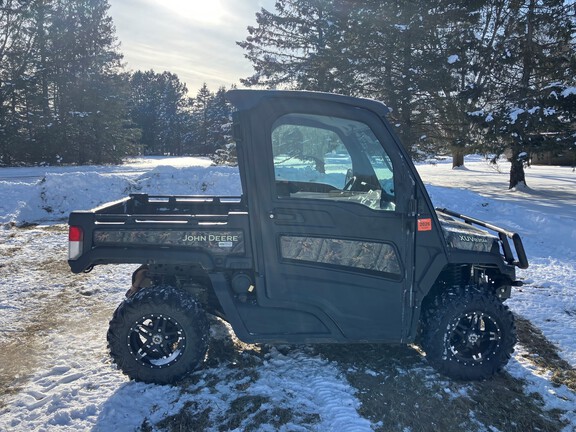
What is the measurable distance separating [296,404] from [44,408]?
190cm

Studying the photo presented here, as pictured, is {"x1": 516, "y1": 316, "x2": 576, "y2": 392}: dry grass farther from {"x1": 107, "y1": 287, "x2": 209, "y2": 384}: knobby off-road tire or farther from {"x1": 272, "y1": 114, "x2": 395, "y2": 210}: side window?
{"x1": 107, "y1": 287, "x2": 209, "y2": 384}: knobby off-road tire

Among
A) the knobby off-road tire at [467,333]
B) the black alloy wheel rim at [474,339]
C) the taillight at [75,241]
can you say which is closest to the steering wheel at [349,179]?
the knobby off-road tire at [467,333]

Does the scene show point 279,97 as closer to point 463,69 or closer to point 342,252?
point 342,252

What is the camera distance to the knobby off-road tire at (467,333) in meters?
3.29

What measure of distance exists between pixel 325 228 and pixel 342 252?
0.81 feet

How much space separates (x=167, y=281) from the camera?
359 centimetres

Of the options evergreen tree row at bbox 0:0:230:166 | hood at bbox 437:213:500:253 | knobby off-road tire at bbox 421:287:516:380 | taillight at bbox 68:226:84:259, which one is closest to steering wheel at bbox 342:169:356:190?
hood at bbox 437:213:500:253

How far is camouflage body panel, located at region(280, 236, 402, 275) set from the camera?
3133mm

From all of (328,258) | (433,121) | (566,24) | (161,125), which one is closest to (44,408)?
(328,258)

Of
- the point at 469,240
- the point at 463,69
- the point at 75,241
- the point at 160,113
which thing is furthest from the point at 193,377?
the point at 160,113

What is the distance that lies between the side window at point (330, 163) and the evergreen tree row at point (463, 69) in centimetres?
1329

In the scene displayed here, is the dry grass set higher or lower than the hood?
lower

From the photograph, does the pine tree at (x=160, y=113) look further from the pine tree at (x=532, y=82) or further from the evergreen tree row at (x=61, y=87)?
the pine tree at (x=532, y=82)

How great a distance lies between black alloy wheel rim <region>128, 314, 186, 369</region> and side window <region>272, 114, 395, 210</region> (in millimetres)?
1460
